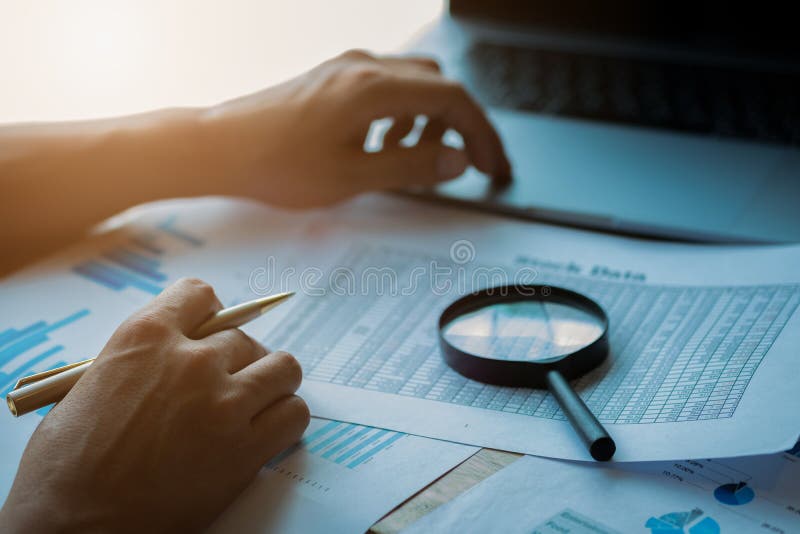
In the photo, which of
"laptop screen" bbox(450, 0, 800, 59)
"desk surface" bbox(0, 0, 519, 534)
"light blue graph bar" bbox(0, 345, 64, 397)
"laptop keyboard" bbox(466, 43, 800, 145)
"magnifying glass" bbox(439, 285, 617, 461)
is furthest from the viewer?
"desk surface" bbox(0, 0, 519, 534)

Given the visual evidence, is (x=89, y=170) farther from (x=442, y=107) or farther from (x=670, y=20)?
(x=670, y=20)

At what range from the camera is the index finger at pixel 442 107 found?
3.67 ft

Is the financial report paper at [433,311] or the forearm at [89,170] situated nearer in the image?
the financial report paper at [433,311]

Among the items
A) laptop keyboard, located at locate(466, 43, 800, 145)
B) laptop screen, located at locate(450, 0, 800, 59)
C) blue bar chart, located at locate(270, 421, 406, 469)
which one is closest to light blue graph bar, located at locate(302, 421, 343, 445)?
blue bar chart, located at locate(270, 421, 406, 469)

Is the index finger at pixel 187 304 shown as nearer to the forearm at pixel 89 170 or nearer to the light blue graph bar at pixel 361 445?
the light blue graph bar at pixel 361 445

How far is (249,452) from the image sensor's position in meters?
0.69

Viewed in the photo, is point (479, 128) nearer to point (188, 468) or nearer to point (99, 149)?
point (99, 149)

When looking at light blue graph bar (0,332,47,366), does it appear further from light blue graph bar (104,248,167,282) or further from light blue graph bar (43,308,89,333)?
light blue graph bar (104,248,167,282)

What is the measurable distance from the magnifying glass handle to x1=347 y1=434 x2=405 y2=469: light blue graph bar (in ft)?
0.45

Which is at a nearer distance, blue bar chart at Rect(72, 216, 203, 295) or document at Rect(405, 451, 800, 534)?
document at Rect(405, 451, 800, 534)

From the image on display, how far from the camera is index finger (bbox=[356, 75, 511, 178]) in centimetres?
112

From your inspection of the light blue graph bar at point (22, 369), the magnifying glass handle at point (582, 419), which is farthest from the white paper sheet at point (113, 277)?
the magnifying glass handle at point (582, 419)

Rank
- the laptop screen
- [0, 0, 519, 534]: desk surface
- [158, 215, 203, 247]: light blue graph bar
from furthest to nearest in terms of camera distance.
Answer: [0, 0, 519, 534]: desk surface
the laptop screen
[158, 215, 203, 247]: light blue graph bar

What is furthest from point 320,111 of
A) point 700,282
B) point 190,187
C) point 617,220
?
point 700,282
